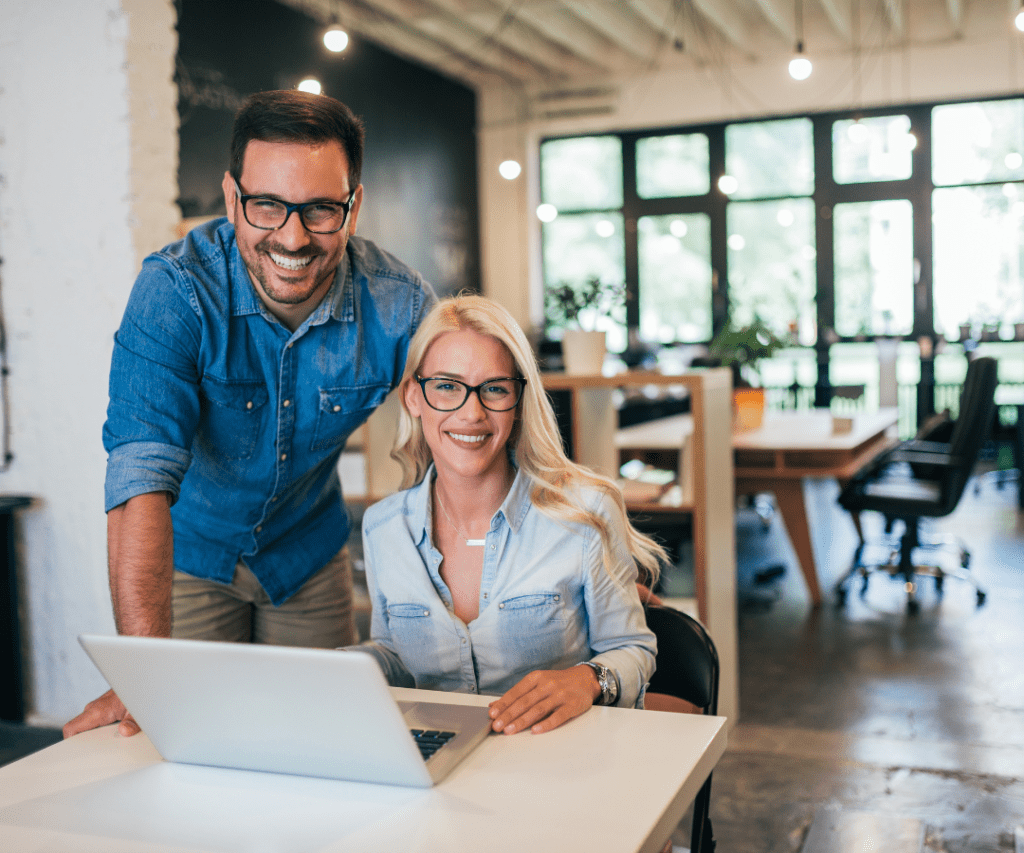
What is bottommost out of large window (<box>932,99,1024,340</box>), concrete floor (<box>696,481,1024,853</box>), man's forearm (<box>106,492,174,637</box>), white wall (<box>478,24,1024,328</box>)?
concrete floor (<box>696,481,1024,853</box>)

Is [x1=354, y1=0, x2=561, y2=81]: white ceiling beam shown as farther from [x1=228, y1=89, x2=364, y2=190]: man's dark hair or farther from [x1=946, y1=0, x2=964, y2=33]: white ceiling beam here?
[x1=228, y1=89, x2=364, y2=190]: man's dark hair

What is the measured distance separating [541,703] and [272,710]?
396mm

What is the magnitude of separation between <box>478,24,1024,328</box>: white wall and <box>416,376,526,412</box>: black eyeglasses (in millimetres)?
8346

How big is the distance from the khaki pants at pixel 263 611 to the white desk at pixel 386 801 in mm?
693

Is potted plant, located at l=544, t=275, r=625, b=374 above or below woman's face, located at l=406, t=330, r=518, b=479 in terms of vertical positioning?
above

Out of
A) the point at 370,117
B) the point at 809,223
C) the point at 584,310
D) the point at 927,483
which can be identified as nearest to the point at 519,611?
the point at 584,310

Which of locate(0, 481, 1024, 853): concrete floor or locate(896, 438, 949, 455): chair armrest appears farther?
locate(896, 438, 949, 455): chair armrest

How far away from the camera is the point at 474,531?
176 cm

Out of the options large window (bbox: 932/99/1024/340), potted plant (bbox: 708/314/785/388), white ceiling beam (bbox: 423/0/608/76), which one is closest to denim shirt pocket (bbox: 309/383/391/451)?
potted plant (bbox: 708/314/785/388)

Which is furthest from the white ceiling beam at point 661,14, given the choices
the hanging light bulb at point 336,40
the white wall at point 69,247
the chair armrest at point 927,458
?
the white wall at point 69,247

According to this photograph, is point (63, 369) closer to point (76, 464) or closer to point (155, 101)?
point (76, 464)

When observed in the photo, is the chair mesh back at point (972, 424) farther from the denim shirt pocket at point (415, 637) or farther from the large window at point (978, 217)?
the large window at point (978, 217)

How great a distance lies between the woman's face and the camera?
1691 mm

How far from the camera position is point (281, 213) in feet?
5.55
